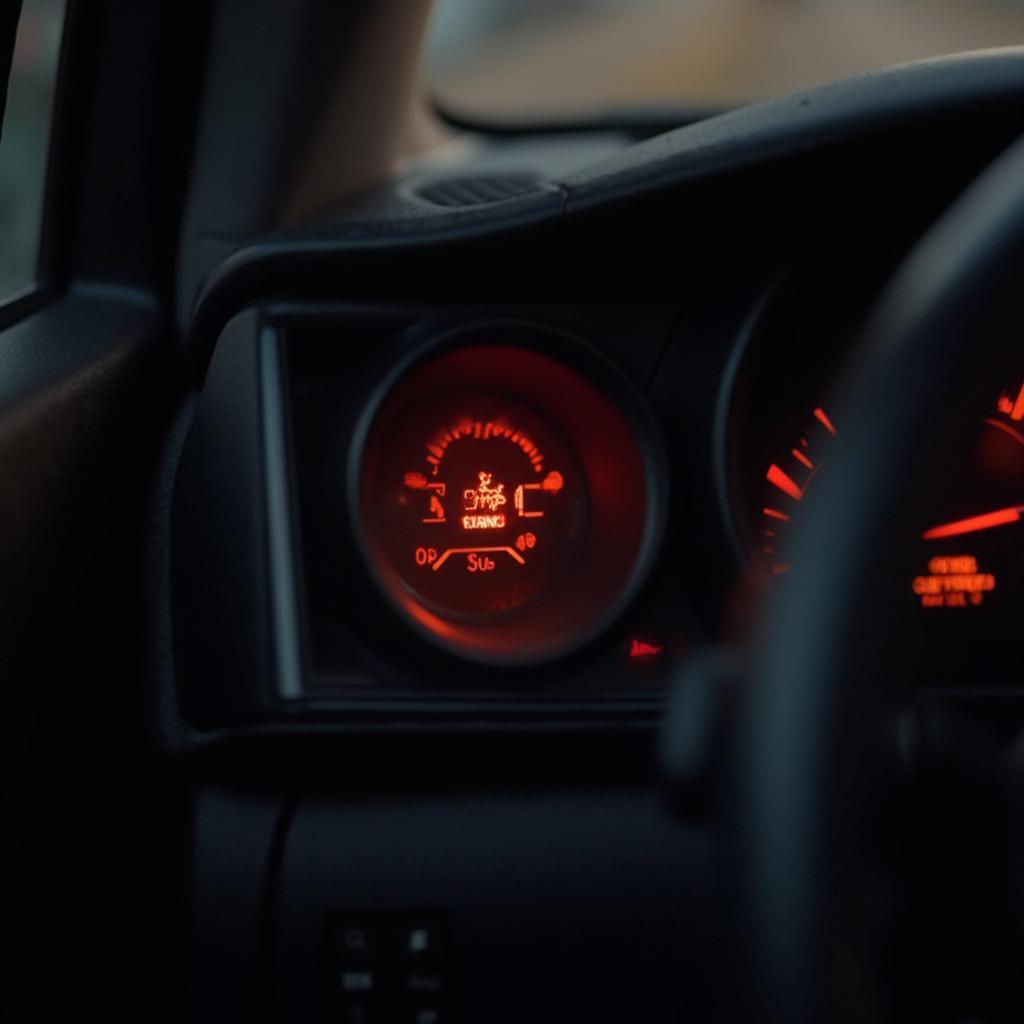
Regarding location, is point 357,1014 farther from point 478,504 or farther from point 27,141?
point 27,141

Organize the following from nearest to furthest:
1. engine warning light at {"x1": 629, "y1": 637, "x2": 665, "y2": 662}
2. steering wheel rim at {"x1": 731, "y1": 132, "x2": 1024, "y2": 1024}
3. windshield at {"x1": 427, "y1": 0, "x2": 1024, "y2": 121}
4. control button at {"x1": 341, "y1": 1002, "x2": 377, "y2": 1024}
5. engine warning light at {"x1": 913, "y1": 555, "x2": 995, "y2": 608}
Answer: steering wheel rim at {"x1": 731, "y1": 132, "x2": 1024, "y2": 1024}
control button at {"x1": 341, "y1": 1002, "x2": 377, "y2": 1024}
engine warning light at {"x1": 629, "y1": 637, "x2": 665, "y2": 662}
engine warning light at {"x1": 913, "y1": 555, "x2": 995, "y2": 608}
windshield at {"x1": 427, "y1": 0, "x2": 1024, "y2": 121}

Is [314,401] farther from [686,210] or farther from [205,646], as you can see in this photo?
[686,210]

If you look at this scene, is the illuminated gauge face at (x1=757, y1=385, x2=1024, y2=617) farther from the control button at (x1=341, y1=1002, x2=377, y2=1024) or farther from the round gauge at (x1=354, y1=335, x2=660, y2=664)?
the control button at (x1=341, y1=1002, x2=377, y2=1024)

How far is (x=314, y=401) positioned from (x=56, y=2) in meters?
0.59

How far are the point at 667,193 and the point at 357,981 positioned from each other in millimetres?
801

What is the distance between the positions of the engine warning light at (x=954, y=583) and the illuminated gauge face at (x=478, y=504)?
0.37 meters

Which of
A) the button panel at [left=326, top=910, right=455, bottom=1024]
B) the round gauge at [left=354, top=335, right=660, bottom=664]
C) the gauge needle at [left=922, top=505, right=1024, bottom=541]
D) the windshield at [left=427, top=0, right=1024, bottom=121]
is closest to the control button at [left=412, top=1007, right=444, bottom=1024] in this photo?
the button panel at [left=326, top=910, right=455, bottom=1024]

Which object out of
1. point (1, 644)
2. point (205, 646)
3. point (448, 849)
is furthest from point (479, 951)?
point (1, 644)

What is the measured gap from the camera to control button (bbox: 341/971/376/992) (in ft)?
5.38

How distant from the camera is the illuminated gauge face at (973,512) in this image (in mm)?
1856

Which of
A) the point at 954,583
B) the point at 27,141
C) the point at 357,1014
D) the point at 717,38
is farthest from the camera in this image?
the point at 717,38

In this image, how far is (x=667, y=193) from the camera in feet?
5.56

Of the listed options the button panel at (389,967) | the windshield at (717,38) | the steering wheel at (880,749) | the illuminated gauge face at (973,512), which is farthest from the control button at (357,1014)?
the windshield at (717,38)

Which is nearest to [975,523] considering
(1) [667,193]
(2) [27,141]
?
(1) [667,193]
